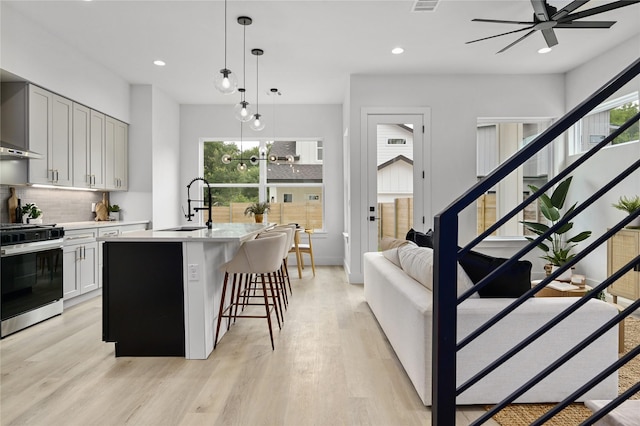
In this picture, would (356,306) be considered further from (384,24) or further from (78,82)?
(78,82)

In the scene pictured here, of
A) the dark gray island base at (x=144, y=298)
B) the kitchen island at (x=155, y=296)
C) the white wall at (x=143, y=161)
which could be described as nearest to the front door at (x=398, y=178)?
the kitchen island at (x=155, y=296)

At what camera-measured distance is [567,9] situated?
290cm

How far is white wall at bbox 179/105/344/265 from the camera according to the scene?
702 centimetres

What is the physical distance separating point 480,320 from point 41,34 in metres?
4.93

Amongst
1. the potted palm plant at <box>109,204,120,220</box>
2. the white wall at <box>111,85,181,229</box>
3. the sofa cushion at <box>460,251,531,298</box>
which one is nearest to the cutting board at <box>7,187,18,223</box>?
the potted palm plant at <box>109,204,120,220</box>

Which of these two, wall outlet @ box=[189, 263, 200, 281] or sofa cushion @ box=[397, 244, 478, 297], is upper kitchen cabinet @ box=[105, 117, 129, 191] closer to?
wall outlet @ box=[189, 263, 200, 281]

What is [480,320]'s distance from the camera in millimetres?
1992

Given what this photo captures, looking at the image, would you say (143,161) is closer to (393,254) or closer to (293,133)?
(293,133)

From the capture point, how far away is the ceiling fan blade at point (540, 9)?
3.01 meters

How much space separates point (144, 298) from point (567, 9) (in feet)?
12.6

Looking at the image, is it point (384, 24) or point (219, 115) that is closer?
point (384, 24)

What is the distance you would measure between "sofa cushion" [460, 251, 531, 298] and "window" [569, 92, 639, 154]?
3.50m

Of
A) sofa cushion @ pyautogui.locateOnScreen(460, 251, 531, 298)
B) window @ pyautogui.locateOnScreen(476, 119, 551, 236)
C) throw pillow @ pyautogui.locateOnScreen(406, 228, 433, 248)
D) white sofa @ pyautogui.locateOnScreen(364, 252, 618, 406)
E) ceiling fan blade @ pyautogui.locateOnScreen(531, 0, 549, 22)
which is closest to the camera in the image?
white sofa @ pyautogui.locateOnScreen(364, 252, 618, 406)

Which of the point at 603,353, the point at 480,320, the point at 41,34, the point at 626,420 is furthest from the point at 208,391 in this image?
the point at 41,34
